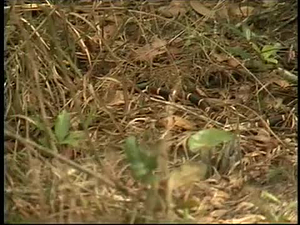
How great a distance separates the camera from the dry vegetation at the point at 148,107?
147cm

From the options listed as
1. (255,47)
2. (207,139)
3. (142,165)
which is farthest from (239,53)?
(142,165)

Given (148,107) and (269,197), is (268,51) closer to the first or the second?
(148,107)

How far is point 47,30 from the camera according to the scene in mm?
2225

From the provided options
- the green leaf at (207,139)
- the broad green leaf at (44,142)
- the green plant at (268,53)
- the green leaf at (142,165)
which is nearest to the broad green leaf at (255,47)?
the green plant at (268,53)

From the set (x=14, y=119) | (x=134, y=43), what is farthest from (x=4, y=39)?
(x=134, y=43)

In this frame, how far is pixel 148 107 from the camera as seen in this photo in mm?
2148

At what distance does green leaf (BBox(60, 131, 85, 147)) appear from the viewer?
182 cm

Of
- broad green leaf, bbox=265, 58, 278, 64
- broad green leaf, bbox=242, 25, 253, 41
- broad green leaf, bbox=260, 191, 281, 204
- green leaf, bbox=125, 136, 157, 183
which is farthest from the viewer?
broad green leaf, bbox=242, 25, 253, 41

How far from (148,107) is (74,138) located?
0.36 metres

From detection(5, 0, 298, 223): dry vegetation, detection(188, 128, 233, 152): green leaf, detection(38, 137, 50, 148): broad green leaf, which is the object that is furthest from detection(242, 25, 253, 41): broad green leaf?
detection(38, 137, 50, 148): broad green leaf

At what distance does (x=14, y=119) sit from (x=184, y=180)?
63cm

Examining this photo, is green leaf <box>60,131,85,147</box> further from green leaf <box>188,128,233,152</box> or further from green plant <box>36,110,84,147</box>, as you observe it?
green leaf <box>188,128,233,152</box>

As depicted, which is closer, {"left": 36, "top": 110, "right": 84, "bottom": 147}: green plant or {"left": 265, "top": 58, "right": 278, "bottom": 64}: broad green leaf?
{"left": 36, "top": 110, "right": 84, "bottom": 147}: green plant

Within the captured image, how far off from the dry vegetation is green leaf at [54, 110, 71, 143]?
17 mm
